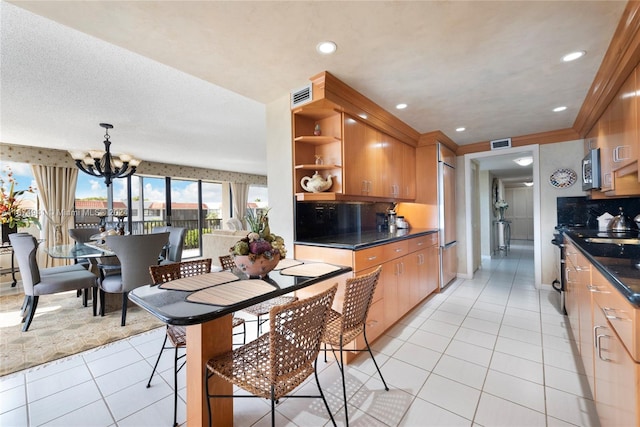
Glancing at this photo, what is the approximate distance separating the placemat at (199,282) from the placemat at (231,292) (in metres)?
0.08

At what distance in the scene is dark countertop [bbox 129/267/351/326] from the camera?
1085mm

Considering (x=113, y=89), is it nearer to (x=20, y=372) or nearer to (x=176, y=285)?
(x=176, y=285)

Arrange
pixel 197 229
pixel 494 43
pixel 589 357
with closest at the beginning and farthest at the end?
1. pixel 589 357
2. pixel 494 43
3. pixel 197 229

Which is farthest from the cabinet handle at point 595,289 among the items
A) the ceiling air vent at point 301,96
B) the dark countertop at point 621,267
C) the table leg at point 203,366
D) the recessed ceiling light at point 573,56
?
the ceiling air vent at point 301,96

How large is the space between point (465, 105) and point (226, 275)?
292cm

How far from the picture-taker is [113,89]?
8.58 feet

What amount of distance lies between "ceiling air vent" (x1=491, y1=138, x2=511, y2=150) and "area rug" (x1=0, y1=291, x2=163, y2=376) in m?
5.35

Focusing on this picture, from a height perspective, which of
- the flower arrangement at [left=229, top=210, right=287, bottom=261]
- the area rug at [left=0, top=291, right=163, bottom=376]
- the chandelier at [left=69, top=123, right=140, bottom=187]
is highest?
the chandelier at [left=69, top=123, right=140, bottom=187]

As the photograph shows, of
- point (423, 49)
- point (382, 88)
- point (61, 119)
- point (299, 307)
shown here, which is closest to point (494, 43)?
point (423, 49)

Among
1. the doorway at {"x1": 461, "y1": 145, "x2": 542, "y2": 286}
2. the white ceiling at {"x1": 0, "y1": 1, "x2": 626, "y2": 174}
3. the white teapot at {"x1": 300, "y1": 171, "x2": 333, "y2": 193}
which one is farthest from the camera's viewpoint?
the doorway at {"x1": 461, "y1": 145, "x2": 542, "y2": 286}

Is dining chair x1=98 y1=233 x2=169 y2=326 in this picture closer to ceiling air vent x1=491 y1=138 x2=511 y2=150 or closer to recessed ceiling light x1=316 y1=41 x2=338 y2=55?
recessed ceiling light x1=316 y1=41 x2=338 y2=55

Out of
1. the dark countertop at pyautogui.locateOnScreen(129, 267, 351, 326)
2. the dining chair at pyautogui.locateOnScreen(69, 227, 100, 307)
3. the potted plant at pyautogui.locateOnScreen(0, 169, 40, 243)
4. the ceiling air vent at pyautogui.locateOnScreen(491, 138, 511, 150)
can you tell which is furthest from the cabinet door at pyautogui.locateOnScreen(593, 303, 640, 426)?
the potted plant at pyautogui.locateOnScreen(0, 169, 40, 243)

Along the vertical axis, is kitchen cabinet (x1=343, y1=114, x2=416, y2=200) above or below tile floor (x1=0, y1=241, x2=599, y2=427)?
above

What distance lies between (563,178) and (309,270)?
4.24 m
